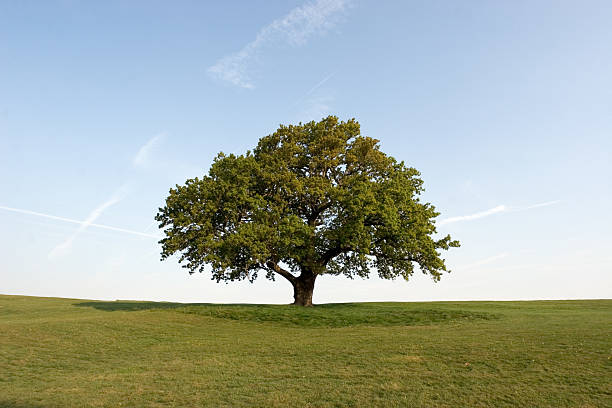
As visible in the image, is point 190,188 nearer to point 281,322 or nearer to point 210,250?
point 210,250

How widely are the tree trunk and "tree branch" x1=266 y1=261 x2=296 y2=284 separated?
0.51 meters

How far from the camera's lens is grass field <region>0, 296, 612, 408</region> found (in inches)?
572

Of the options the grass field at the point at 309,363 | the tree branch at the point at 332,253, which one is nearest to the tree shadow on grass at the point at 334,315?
the grass field at the point at 309,363

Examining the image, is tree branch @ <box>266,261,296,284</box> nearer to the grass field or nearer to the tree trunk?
the tree trunk

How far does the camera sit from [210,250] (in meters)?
37.5

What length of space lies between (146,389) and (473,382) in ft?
37.4

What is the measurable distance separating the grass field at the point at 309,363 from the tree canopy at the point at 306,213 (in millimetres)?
7368

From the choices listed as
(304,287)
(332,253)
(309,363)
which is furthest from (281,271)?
(309,363)

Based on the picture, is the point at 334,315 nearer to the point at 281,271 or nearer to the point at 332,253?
the point at 332,253

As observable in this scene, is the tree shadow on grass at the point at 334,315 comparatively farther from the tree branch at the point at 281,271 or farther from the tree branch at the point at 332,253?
the tree branch at the point at 332,253

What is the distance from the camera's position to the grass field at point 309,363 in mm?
14531

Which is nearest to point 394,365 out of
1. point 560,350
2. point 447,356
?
point 447,356

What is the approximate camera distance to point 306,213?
4247 cm

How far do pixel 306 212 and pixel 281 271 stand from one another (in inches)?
234
